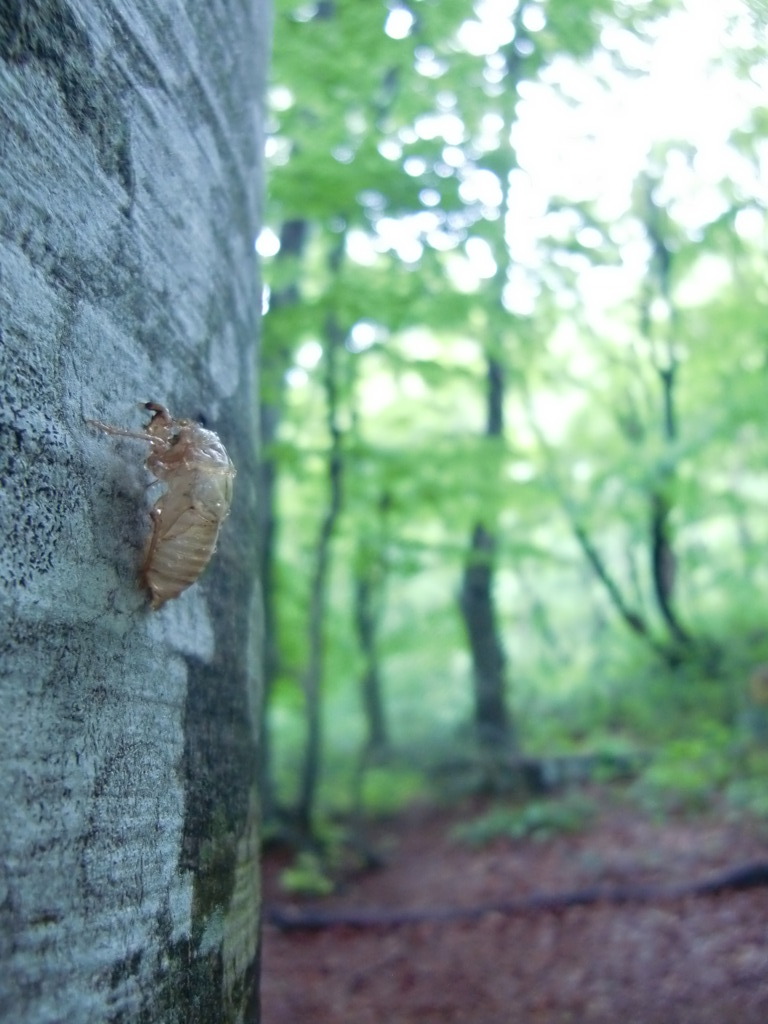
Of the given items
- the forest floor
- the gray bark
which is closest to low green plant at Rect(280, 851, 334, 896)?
the forest floor

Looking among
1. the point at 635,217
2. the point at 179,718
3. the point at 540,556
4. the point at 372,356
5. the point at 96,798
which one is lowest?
the point at 96,798

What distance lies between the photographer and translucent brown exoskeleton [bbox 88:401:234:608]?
1.61 metres

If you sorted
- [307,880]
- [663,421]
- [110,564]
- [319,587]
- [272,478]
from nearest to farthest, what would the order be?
1. [110,564]
2. [307,880]
3. [319,587]
4. [272,478]
5. [663,421]

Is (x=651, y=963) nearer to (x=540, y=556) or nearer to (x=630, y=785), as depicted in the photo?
(x=540, y=556)

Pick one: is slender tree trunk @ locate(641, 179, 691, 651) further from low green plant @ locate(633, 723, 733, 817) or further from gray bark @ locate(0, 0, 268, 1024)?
gray bark @ locate(0, 0, 268, 1024)

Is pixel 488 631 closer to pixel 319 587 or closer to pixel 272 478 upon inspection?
pixel 272 478

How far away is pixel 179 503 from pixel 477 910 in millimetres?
5772

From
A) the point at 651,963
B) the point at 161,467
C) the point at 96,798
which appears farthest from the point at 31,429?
the point at 651,963

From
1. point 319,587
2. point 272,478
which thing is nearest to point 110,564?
point 319,587

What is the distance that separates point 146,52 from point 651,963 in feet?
16.5

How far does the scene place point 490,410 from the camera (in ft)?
37.9

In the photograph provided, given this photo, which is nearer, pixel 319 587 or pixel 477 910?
pixel 477 910

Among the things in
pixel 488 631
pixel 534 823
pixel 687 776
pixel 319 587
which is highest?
pixel 319 587

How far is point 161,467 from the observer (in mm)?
1653
